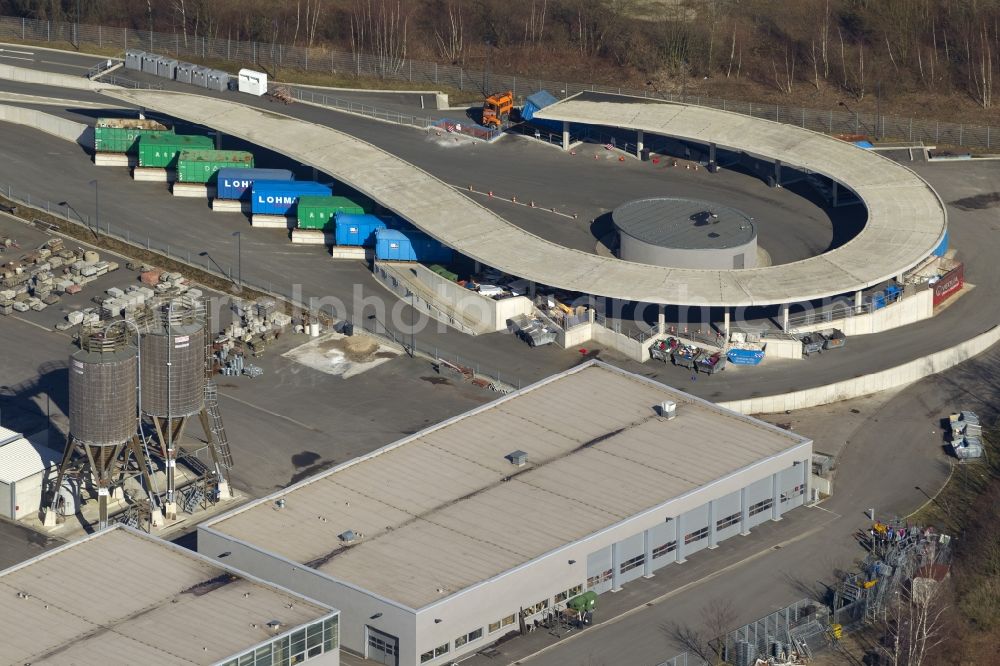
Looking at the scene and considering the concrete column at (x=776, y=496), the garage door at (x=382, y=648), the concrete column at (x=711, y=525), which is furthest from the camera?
the concrete column at (x=776, y=496)

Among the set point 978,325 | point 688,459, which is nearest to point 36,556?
point 688,459

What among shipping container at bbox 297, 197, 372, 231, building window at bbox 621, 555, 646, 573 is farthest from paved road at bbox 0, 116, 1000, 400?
building window at bbox 621, 555, 646, 573

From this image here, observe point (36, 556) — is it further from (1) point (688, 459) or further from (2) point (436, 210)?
(2) point (436, 210)

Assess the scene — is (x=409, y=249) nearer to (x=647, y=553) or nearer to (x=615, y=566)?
(x=647, y=553)

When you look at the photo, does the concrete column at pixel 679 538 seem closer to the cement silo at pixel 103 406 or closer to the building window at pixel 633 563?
the building window at pixel 633 563

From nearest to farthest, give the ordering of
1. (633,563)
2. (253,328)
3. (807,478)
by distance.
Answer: (633,563) → (807,478) → (253,328)

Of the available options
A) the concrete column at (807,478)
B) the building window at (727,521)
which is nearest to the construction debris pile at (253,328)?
the building window at (727,521)

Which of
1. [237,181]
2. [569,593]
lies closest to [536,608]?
[569,593]
